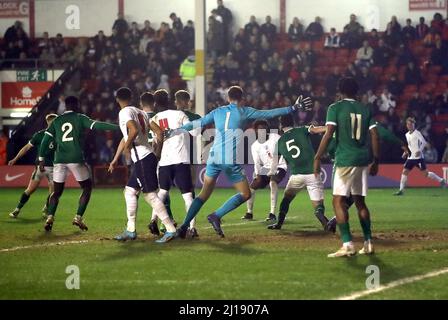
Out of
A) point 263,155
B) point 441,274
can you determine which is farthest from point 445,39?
point 441,274

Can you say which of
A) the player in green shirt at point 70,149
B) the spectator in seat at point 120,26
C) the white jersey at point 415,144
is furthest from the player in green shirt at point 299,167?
the spectator in seat at point 120,26

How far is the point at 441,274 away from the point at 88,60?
2494cm

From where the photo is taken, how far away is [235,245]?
44.8 ft

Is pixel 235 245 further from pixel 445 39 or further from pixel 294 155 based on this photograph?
pixel 445 39

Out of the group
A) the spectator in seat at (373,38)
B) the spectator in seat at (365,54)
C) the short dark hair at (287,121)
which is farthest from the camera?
the spectator in seat at (373,38)

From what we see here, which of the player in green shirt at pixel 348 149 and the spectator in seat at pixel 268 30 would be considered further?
the spectator in seat at pixel 268 30

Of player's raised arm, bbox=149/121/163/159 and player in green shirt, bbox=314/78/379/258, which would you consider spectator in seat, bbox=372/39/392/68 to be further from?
player in green shirt, bbox=314/78/379/258

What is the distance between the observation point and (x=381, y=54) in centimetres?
3238

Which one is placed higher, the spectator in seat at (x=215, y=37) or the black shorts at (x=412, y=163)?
the spectator in seat at (x=215, y=37)

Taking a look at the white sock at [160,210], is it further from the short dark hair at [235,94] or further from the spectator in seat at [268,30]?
the spectator in seat at [268,30]

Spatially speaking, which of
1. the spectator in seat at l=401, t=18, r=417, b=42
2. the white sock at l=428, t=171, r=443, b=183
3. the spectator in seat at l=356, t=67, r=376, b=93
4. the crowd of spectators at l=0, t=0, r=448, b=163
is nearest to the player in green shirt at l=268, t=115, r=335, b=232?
the white sock at l=428, t=171, r=443, b=183

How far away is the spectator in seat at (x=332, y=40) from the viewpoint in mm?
33875

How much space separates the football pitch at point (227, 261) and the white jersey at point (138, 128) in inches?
55.3

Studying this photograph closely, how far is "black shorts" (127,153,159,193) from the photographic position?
46.0 feet
